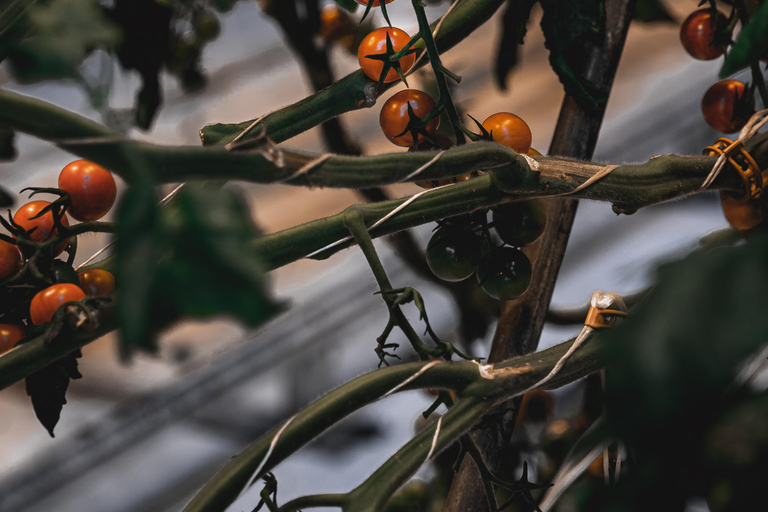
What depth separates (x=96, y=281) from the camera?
341mm

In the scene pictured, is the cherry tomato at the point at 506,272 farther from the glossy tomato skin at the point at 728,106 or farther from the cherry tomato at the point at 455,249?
the glossy tomato skin at the point at 728,106

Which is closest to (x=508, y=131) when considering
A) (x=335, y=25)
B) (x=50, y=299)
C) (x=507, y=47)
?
(x=507, y=47)

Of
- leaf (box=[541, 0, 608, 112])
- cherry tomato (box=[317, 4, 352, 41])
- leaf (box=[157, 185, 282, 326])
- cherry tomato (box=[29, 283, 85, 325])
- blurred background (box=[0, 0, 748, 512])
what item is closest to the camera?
leaf (box=[157, 185, 282, 326])

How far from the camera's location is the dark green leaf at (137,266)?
15 centimetres

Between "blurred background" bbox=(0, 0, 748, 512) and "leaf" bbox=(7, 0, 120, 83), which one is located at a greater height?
"blurred background" bbox=(0, 0, 748, 512)

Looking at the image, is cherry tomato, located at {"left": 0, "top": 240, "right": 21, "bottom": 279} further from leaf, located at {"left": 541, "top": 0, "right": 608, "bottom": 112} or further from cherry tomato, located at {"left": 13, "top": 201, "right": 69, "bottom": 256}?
leaf, located at {"left": 541, "top": 0, "right": 608, "bottom": 112}

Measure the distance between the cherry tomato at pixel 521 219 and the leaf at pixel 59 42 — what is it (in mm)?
265

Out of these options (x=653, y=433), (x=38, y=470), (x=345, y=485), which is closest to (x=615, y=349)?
(x=653, y=433)

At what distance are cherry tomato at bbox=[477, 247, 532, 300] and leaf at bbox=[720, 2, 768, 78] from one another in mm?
185

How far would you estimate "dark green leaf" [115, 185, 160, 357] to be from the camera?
15 centimetres

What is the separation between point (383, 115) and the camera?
0.39 m

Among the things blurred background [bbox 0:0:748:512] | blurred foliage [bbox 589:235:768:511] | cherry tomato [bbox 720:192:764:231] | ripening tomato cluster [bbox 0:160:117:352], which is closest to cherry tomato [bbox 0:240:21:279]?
ripening tomato cluster [bbox 0:160:117:352]

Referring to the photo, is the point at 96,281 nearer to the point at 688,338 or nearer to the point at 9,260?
the point at 9,260

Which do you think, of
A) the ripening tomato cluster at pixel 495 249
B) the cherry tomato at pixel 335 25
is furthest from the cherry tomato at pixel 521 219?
the cherry tomato at pixel 335 25
